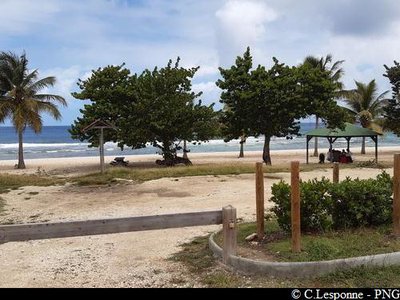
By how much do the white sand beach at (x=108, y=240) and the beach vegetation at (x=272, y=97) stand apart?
1129cm

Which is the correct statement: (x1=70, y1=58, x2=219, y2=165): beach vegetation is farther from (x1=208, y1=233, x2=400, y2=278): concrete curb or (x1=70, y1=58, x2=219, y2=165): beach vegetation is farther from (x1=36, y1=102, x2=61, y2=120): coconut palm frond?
(x1=208, y1=233, x2=400, y2=278): concrete curb

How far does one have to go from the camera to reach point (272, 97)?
26656 mm

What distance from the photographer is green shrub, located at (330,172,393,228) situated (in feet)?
23.7

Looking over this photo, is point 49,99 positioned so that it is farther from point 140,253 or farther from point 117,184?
point 140,253

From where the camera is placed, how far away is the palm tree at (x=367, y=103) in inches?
1586

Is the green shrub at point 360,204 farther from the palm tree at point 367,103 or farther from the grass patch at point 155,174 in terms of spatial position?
the palm tree at point 367,103

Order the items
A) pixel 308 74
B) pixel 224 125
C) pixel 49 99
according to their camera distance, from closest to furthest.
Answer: pixel 308 74 → pixel 224 125 → pixel 49 99

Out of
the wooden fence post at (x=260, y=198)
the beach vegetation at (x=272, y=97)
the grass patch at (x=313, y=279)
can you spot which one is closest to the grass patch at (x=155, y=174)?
the beach vegetation at (x=272, y=97)

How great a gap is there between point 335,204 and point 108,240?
4.00 meters

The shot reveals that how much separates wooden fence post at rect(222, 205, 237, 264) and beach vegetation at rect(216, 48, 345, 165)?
2054cm

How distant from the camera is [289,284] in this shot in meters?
5.44

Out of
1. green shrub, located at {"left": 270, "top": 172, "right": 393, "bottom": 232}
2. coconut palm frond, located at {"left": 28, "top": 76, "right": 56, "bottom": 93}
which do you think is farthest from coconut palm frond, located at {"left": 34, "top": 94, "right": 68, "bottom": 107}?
green shrub, located at {"left": 270, "top": 172, "right": 393, "bottom": 232}

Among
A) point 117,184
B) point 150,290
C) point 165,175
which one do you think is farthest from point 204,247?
point 165,175

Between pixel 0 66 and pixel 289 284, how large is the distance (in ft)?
98.2
